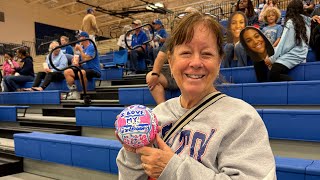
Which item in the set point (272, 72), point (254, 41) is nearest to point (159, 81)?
point (254, 41)

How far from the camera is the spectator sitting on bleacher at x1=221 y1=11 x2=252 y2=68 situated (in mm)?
3127

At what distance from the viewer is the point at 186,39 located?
84 cm

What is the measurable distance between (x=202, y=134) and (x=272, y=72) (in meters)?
2.20

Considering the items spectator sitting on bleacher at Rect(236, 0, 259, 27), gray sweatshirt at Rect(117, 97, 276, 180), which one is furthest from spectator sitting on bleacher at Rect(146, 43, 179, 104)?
spectator sitting on bleacher at Rect(236, 0, 259, 27)

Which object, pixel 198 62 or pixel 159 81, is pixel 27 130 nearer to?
pixel 159 81

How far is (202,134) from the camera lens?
0.79m

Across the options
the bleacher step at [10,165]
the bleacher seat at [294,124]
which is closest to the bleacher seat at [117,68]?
the bleacher step at [10,165]

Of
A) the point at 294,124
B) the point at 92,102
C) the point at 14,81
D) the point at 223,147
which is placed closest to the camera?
the point at 223,147

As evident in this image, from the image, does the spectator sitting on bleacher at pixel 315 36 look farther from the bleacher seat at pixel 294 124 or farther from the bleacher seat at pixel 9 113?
the bleacher seat at pixel 9 113

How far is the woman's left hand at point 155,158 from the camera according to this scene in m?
0.77

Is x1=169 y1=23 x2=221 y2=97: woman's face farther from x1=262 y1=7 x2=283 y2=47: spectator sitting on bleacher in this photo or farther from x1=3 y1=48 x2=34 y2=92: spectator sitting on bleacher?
x1=3 y1=48 x2=34 y2=92: spectator sitting on bleacher

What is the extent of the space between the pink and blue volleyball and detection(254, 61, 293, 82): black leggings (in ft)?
7.23

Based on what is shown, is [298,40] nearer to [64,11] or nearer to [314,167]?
[314,167]

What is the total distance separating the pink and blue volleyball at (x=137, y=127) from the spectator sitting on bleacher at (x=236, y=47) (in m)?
2.31
